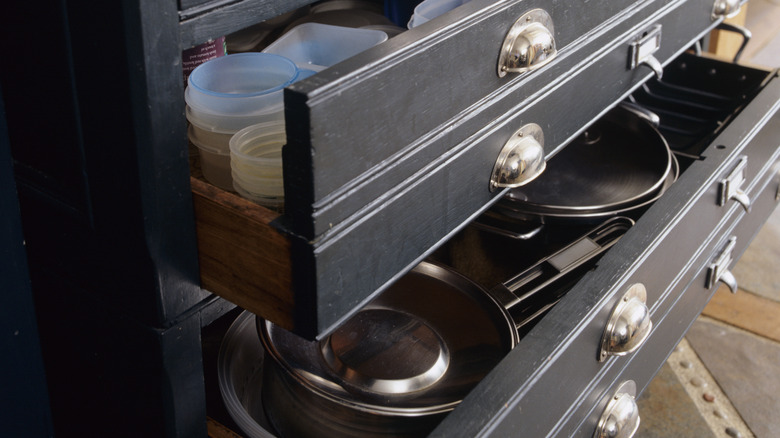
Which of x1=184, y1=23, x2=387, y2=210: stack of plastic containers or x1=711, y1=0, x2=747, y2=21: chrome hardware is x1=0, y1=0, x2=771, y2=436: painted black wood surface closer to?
x1=184, y1=23, x2=387, y2=210: stack of plastic containers

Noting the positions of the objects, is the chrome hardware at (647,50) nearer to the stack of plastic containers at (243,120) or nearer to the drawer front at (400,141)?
the drawer front at (400,141)

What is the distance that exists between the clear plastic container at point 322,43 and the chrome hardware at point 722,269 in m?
0.73

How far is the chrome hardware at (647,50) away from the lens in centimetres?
100

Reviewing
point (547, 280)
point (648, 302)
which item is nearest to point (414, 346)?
point (547, 280)

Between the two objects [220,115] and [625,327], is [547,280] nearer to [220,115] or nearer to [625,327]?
[625,327]

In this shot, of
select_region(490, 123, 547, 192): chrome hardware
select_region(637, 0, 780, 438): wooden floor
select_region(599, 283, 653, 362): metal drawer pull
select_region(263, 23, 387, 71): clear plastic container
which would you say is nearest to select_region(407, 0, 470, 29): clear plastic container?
select_region(263, 23, 387, 71): clear plastic container

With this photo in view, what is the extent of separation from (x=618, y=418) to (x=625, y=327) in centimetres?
17

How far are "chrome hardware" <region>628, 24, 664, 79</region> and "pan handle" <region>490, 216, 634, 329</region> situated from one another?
24 centimetres

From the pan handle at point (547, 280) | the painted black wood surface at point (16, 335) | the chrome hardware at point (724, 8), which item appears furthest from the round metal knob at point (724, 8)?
the painted black wood surface at point (16, 335)

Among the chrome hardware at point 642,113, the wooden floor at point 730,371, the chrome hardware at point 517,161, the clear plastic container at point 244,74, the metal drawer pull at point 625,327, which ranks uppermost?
the clear plastic container at point 244,74

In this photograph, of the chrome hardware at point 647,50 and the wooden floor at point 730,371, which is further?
the wooden floor at point 730,371

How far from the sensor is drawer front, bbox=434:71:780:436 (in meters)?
0.76

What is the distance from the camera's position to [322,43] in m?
0.85

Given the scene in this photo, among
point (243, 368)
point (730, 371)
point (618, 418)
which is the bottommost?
point (730, 371)
